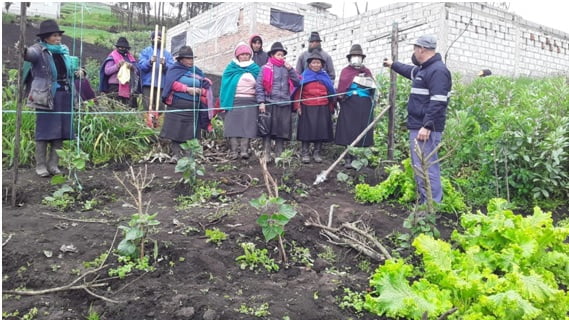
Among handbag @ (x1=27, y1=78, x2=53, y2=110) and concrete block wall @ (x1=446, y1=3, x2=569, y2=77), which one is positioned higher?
concrete block wall @ (x1=446, y1=3, x2=569, y2=77)

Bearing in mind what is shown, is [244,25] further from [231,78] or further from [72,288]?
[72,288]

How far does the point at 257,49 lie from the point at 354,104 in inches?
67.2

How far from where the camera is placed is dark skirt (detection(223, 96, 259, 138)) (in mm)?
Result: 5922

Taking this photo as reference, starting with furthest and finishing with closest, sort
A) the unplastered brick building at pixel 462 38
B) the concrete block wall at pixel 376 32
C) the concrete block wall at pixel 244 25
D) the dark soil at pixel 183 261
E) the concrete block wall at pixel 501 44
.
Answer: the concrete block wall at pixel 244 25 < the concrete block wall at pixel 376 32 < the concrete block wall at pixel 501 44 < the unplastered brick building at pixel 462 38 < the dark soil at pixel 183 261

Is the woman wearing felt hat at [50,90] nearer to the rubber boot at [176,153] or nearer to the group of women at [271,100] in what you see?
the group of women at [271,100]

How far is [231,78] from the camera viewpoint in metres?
5.98

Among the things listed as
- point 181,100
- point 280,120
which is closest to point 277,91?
point 280,120

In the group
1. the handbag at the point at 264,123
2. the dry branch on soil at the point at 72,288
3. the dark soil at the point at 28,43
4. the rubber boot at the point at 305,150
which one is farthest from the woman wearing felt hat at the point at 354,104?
the dark soil at the point at 28,43

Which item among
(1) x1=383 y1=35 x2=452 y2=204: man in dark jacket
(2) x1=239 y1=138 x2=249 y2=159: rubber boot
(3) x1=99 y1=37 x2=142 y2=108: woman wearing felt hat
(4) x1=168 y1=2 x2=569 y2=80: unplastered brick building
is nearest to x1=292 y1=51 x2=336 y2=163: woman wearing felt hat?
(2) x1=239 y1=138 x2=249 y2=159: rubber boot

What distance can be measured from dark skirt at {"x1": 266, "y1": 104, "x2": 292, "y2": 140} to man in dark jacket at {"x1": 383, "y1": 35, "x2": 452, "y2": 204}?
1880 millimetres

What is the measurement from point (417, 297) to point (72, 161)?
3.33 m

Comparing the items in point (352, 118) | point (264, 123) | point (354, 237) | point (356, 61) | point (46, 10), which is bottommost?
point (354, 237)

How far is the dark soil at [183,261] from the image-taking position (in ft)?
8.43

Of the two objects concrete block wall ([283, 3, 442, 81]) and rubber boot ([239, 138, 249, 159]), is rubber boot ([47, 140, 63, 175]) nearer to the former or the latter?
rubber boot ([239, 138, 249, 159])
